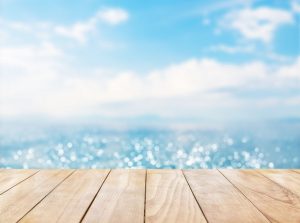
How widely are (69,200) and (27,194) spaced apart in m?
0.22

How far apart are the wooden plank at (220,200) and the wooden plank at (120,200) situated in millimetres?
229

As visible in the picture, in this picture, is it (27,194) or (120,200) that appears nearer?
(120,200)

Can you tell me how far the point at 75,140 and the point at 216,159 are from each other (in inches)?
203

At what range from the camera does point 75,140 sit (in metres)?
11.5

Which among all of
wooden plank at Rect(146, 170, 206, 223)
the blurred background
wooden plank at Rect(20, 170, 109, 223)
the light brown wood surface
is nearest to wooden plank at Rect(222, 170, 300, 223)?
the light brown wood surface

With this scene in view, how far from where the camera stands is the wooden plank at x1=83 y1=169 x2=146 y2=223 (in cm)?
120

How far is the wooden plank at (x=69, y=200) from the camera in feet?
3.95

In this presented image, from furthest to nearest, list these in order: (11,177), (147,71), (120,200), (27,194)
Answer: (147,71) → (11,177) → (27,194) → (120,200)

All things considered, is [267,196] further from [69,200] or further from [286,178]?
[69,200]

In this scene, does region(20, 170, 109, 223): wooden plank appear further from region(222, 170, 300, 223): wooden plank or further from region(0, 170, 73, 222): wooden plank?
region(222, 170, 300, 223): wooden plank

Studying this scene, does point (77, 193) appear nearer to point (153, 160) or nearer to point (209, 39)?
point (153, 160)

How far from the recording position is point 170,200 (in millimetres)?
1414

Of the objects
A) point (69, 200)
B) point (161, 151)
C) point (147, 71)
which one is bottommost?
point (161, 151)

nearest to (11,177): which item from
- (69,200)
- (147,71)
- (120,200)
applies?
(69,200)
